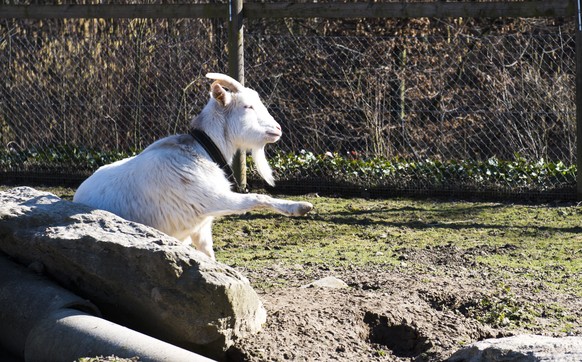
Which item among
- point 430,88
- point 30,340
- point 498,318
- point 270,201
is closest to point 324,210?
point 430,88

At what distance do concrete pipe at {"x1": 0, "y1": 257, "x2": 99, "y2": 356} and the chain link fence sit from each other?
16.8 ft

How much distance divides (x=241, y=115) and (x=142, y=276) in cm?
186

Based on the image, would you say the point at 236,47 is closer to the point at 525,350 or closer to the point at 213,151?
the point at 213,151

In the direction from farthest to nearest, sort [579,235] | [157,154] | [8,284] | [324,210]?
1. [324,210]
2. [579,235]
3. [157,154]
4. [8,284]

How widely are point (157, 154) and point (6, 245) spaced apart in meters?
1.06

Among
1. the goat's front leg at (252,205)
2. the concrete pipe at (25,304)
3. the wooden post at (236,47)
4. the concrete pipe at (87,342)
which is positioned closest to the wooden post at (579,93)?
the wooden post at (236,47)

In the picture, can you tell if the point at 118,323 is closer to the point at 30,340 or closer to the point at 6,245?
the point at 30,340

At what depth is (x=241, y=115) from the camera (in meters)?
6.23

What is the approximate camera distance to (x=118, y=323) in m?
4.84

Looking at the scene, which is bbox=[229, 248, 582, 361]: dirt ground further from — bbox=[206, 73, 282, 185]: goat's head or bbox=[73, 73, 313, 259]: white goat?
bbox=[206, 73, 282, 185]: goat's head

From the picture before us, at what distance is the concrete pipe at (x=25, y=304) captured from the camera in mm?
4707

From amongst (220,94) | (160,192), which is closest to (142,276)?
(160,192)

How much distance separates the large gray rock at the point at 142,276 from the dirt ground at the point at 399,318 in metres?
0.20

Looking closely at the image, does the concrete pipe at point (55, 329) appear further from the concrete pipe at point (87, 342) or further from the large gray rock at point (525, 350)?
the large gray rock at point (525, 350)
